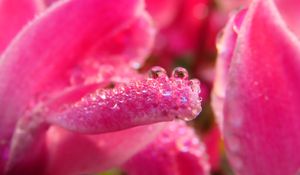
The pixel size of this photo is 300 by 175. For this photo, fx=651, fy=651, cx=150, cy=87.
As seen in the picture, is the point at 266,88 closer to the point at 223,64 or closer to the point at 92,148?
the point at 223,64

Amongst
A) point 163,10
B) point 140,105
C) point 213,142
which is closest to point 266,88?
point 140,105

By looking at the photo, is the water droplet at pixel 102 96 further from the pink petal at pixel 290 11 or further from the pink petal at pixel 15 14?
the pink petal at pixel 290 11

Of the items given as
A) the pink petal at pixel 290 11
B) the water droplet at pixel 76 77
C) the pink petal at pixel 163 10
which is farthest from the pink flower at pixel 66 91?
the pink petal at pixel 163 10

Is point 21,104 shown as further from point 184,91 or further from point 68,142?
point 184,91

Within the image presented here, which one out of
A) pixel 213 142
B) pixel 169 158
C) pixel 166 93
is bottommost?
pixel 213 142

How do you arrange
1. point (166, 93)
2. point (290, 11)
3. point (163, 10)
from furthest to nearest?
point (163, 10) < point (290, 11) < point (166, 93)

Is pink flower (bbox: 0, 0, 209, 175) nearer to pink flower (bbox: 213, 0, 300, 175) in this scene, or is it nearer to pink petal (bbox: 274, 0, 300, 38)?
pink flower (bbox: 213, 0, 300, 175)

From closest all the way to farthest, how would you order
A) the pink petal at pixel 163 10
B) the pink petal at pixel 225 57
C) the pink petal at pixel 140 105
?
the pink petal at pixel 140 105
the pink petal at pixel 225 57
the pink petal at pixel 163 10
